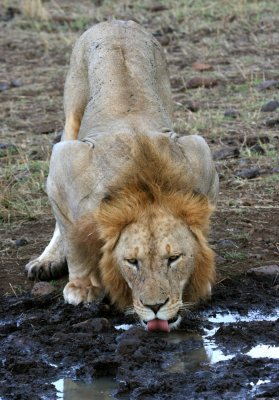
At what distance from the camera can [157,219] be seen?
202 inches

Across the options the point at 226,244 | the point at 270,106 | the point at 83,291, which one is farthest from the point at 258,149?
the point at 83,291

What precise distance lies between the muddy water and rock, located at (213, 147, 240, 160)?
2553 millimetres

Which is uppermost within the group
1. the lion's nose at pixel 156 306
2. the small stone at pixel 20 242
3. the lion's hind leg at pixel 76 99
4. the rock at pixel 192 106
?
the lion's hind leg at pixel 76 99

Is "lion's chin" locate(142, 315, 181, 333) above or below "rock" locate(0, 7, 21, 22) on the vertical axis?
above

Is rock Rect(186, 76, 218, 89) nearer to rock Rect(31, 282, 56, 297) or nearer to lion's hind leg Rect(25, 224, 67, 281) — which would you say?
A: lion's hind leg Rect(25, 224, 67, 281)

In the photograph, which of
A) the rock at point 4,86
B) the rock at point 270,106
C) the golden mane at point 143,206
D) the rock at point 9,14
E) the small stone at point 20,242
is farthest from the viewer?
the rock at point 9,14

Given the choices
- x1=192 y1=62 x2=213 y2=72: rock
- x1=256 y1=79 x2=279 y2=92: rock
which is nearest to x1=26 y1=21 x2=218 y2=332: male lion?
x1=256 y1=79 x2=279 y2=92: rock

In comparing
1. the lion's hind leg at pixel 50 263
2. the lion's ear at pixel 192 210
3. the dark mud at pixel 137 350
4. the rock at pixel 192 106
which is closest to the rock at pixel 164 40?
the rock at pixel 192 106

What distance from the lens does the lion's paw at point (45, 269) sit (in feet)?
20.3

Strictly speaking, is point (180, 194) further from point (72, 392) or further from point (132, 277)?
point (72, 392)

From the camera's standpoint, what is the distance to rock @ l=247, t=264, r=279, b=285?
5928 mm

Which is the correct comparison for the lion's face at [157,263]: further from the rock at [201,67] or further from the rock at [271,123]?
the rock at [201,67]

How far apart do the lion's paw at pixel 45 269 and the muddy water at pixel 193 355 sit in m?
0.91

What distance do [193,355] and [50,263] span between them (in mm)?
1438
